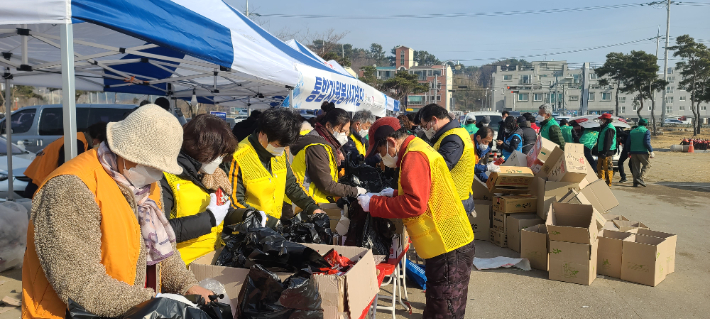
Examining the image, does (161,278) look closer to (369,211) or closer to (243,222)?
(243,222)

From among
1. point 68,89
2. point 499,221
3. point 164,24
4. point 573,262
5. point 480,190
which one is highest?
point 164,24

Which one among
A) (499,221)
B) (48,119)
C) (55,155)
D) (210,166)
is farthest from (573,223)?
(48,119)

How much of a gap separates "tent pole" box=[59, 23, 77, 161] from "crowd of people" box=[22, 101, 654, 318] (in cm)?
10

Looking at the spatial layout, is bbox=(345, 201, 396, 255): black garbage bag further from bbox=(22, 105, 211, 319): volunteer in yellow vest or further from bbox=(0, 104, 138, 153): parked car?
bbox=(0, 104, 138, 153): parked car

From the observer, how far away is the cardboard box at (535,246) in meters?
5.11

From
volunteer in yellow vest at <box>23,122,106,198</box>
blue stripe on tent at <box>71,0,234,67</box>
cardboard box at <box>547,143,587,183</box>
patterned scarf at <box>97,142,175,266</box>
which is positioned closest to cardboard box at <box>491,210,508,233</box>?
cardboard box at <box>547,143,587,183</box>

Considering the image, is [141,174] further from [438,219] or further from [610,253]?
[610,253]

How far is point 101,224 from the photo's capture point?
147 cm

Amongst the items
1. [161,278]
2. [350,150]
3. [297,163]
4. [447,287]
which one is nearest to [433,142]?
[297,163]

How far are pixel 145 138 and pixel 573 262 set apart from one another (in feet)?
14.9

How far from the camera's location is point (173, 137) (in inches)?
63.3

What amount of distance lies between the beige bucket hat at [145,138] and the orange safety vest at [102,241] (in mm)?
100

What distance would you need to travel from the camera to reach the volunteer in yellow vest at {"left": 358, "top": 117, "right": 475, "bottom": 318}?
2.79 m

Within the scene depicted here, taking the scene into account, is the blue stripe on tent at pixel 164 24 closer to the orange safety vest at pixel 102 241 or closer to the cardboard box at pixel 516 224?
the orange safety vest at pixel 102 241
